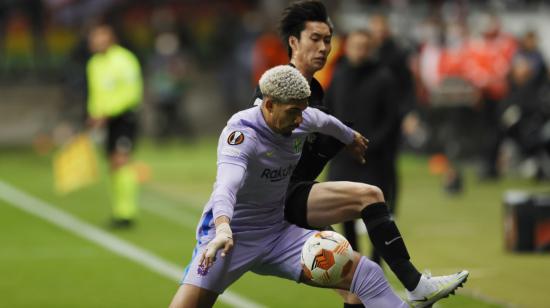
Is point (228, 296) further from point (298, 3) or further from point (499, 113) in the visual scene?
point (499, 113)

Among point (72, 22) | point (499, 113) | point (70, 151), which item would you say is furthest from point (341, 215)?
point (72, 22)

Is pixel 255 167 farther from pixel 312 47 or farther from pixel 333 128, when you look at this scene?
pixel 312 47

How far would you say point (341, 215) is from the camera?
851 centimetres

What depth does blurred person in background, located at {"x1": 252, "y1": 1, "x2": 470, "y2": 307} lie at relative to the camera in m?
8.39

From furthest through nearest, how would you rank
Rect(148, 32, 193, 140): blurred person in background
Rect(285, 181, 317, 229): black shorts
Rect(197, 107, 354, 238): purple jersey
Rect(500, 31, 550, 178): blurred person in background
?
Rect(148, 32, 193, 140): blurred person in background < Rect(500, 31, 550, 178): blurred person in background < Rect(285, 181, 317, 229): black shorts < Rect(197, 107, 354, 238): purple jersey

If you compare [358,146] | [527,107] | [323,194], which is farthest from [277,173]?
[527,107]

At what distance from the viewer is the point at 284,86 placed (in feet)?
25.9

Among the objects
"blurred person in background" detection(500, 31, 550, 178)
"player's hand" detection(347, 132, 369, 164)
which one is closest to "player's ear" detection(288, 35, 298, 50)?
"player's hand" detection(347, 132, 369, 164)

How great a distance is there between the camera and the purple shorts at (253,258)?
27.0 ft

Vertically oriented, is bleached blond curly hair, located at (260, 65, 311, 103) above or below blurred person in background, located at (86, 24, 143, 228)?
above

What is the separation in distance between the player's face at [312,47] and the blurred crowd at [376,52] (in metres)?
5.39

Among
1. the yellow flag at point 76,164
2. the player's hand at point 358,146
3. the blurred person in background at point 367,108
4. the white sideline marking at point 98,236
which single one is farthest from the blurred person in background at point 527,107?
the player's hand at point 358,146

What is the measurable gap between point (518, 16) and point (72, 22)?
12010mm

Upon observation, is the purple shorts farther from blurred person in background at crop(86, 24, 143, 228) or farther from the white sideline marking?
blurred person in background at crop(86, 24, 143, 228)
